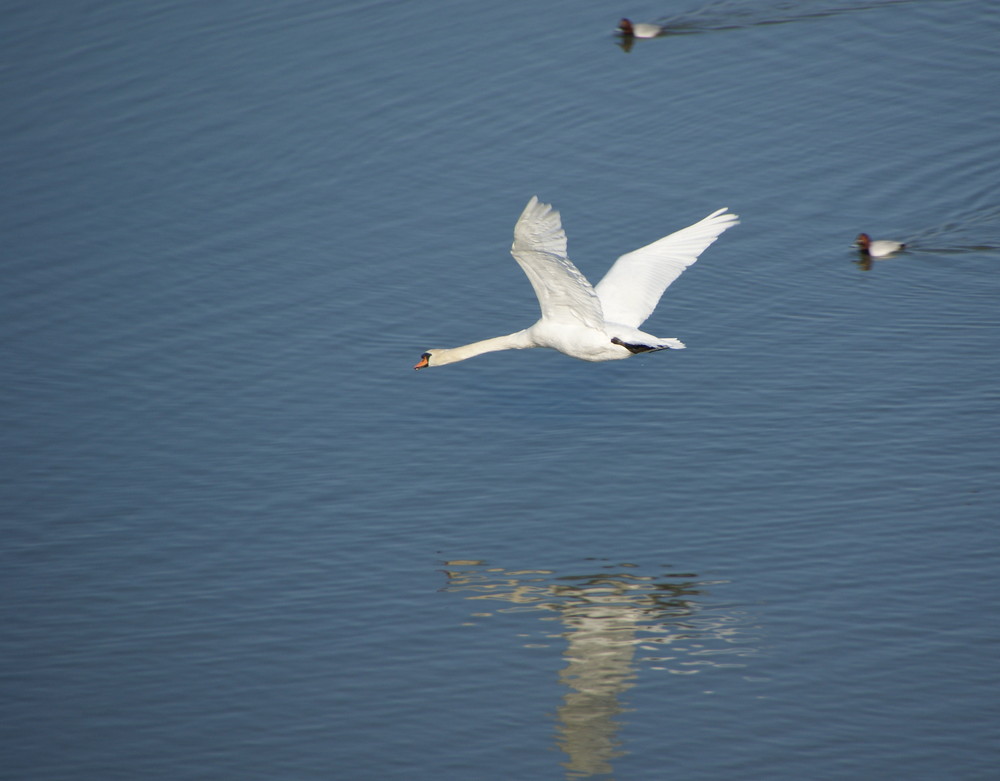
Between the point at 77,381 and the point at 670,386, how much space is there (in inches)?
289

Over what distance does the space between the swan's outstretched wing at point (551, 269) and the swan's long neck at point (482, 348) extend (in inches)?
23.6

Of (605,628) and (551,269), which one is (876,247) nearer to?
(551,269)

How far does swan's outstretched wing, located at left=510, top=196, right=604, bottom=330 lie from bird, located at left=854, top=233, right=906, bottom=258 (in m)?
6.24

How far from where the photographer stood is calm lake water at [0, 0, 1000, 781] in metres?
11.0

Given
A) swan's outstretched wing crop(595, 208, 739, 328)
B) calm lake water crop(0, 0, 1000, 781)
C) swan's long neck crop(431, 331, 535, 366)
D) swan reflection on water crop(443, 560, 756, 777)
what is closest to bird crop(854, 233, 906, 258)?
calm lake water crop(0, 0, 1000, 781)

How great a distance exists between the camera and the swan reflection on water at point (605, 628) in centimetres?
1085

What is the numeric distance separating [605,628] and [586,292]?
315cm

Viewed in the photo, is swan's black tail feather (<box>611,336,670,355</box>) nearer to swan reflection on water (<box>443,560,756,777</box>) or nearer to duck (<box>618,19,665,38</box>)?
swan reflection on water (<box>443,560,756,777</box>)

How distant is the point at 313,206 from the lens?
20781 mm

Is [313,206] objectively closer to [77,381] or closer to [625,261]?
[77,381]

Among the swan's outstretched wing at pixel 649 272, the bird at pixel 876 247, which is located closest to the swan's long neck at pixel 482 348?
the swan's outstretched wing at pixel 649 272

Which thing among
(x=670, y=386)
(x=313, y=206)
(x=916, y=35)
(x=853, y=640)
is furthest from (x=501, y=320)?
(x=916, y=35)

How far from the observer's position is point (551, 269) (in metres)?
12.4

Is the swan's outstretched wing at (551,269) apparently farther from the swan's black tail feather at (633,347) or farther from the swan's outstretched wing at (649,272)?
the swan's outstretched wing at (649,272)
